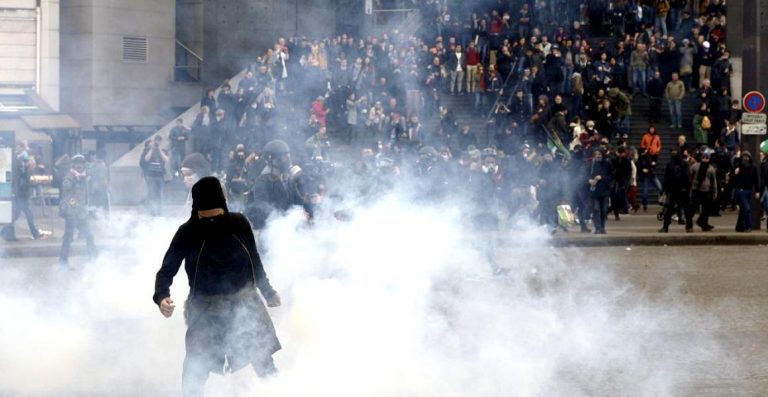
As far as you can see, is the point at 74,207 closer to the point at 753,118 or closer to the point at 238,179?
the point at 238,179

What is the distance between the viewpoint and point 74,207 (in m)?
17.4

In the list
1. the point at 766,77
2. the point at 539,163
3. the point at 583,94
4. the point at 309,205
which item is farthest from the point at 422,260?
the point at 583,94

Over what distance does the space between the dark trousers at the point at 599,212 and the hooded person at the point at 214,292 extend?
49.6 ft

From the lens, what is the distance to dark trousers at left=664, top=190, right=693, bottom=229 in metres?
22.4

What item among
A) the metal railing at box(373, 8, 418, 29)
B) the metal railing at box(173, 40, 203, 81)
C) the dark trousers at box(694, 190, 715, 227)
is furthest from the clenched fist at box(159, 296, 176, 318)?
the metal railing at box(173, 40, 203, 81)

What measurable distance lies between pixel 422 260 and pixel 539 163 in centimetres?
846

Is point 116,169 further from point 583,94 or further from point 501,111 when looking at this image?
point 583,94

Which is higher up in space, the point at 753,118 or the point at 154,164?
the point at 753,118

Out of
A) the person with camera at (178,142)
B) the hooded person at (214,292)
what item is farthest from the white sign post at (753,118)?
the hooded person at (214,292)

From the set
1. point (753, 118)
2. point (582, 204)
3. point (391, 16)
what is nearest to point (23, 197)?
point (391, 16)

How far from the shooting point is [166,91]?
24953mm

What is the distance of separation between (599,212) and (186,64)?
8289 mm

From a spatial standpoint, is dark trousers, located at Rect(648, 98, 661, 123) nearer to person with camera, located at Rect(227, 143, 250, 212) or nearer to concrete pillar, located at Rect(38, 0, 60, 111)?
person with camera, located at Rect(227, 143, 250, 212)

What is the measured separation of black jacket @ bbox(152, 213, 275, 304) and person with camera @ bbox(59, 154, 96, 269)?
367 inches
